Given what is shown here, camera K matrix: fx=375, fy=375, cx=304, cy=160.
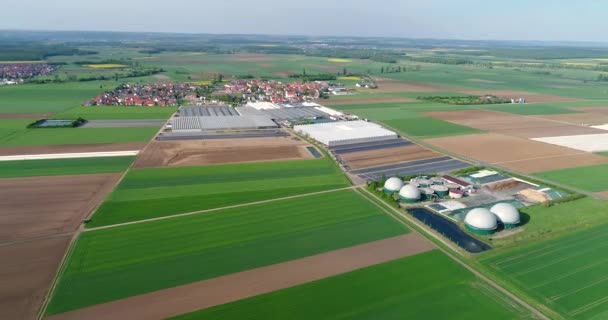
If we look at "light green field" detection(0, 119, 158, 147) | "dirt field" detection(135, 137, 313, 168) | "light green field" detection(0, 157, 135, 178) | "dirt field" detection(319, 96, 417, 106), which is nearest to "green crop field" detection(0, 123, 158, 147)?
"light green field" detection(0, 119, 158, 147)

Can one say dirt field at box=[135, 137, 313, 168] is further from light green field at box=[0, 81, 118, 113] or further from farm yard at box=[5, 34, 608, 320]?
light green field at box=[0, 81, 118, 113]

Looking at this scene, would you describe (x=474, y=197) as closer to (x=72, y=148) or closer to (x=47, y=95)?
(x=72, y=148)

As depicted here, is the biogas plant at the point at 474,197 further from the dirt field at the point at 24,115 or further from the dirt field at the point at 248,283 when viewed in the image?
the dirt field at the point at 24,115

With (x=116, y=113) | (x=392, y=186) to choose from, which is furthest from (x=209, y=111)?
(x=392, y=186)

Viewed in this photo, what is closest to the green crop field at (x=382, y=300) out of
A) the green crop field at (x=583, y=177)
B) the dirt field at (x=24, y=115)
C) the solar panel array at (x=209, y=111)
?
the green crop field at (x=583, y=177)

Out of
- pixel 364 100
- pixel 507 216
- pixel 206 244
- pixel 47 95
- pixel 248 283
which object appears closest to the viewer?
pixel 248 283

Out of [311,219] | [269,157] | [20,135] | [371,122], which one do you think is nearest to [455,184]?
[311,219]

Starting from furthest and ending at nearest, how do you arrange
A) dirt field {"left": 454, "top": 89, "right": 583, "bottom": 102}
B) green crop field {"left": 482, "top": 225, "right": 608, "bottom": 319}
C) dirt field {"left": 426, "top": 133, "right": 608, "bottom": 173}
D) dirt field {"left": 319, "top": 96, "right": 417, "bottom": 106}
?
dirt field {"left": 454, "top": 89, "right": 583, "bottom": 102} → dirt field {"left": 319, "top": 96, "right": 417, "bottom": 106} → dirt field {"left": 426, "top": 133, "right": 608, "bottom": 173} → green crop field {"left": 482, "top": 225, "right": 608, "bottom": 319}
